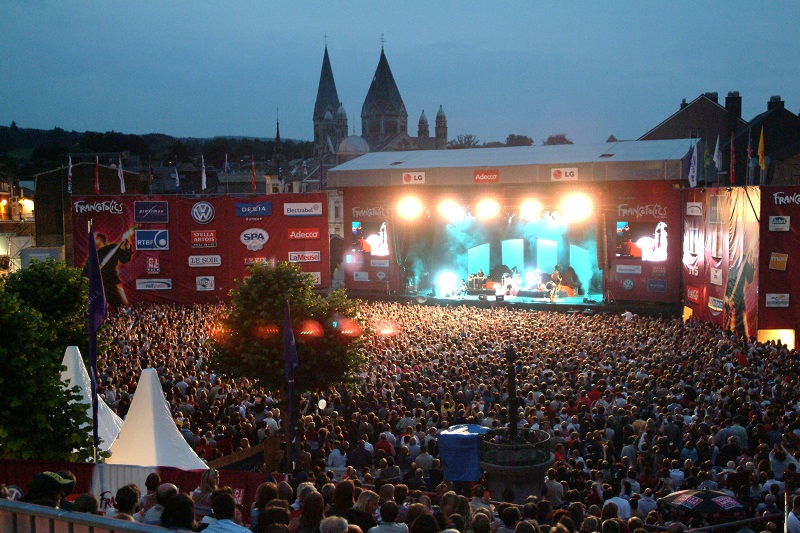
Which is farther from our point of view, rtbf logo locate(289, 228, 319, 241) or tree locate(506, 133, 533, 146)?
tree locate(506, 133, 533, 146)

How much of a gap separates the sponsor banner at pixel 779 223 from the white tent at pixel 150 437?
1747 centimetres

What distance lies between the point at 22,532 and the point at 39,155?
323ft

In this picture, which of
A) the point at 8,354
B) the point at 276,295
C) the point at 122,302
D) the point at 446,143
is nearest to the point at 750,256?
the point at 276,295

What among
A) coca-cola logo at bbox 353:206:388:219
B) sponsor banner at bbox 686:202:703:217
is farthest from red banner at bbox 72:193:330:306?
sponsor banner at bbox 686:202:703:217

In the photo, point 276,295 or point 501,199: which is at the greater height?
point 501,199

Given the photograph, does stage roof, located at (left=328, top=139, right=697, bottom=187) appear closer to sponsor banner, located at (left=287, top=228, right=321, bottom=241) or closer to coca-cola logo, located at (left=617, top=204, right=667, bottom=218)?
coca-cola logo, located at (left=617, top=204, right=667, bottom=218)

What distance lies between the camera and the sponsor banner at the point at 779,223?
72.3 ft

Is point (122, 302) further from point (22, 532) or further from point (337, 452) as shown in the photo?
point (22, 532)

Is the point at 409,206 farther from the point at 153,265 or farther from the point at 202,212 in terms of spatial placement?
the point at 153,265

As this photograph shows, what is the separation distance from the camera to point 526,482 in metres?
9.76

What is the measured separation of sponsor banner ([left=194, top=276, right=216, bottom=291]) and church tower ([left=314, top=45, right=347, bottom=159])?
3102 inches

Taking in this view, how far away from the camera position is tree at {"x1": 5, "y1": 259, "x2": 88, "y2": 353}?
50.0 ft

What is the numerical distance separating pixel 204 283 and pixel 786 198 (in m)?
21.8

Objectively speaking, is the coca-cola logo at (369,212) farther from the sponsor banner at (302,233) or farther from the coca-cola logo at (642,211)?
the coca-cola logo at (642,211)
